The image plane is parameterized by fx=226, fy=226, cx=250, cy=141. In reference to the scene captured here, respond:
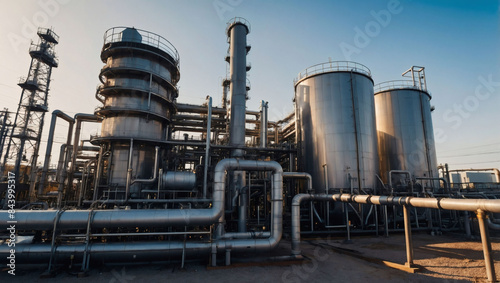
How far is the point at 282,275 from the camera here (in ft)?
31.8

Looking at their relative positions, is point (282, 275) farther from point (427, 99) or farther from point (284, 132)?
point (427, 99)

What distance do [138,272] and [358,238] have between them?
14903mm

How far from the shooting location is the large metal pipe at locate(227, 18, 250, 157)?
18500mm

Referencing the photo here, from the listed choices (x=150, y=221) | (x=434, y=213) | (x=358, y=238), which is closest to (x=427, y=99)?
(x=434, y=213)

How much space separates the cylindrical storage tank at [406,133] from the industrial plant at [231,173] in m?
0.11

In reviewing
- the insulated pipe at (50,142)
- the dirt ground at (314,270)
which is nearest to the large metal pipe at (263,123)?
the dirt ground at (314,270)

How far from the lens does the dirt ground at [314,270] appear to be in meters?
9.21

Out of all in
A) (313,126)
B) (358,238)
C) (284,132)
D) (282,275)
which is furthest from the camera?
(284,132)

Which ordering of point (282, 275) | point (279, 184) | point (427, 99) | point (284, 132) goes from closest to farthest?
point (282, 275)
point (279, 184)
point (427, 99)
point (284, 132)

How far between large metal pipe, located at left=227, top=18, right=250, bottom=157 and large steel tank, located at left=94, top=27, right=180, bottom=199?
570cm

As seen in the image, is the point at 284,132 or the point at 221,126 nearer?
the point at 221,126

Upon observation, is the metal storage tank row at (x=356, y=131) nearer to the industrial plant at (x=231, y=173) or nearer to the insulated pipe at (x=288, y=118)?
the industrial plant at (x=231, y=173)

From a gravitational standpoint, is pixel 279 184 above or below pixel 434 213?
above

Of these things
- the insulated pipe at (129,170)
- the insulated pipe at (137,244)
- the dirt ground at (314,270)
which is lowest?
the dirt ground at (314,270)
